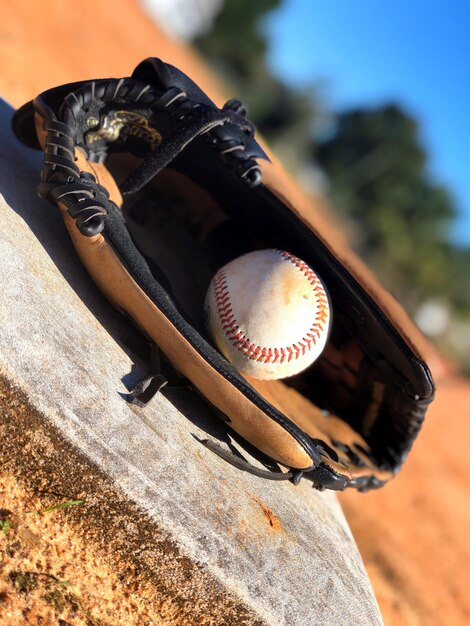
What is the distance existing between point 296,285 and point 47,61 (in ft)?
18.4

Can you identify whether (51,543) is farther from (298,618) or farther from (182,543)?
(298,618)

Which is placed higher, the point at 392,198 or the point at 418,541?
the point at 392,198

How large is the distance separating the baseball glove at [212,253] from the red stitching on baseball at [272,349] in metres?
0.11

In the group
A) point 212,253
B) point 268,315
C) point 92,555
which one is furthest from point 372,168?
point 92,555

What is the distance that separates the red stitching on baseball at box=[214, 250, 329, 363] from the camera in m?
2.02

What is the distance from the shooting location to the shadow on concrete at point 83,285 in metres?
1.94

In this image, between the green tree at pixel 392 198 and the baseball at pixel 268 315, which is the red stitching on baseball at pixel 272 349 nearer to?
the baseball at pixel 268 315

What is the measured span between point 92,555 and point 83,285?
87 centimetres

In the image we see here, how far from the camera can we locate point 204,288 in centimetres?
259

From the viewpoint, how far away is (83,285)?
2.01m

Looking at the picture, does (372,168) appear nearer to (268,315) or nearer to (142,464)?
(268,315)

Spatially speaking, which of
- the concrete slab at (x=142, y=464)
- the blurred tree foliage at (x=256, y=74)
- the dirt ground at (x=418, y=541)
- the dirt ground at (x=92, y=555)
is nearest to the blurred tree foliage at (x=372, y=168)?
the blurred tree foliage at (x=256, y=74)

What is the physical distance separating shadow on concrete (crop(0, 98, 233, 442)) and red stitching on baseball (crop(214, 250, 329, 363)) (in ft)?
0.82

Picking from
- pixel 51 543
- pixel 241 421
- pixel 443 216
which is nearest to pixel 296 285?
pixel 241 421
